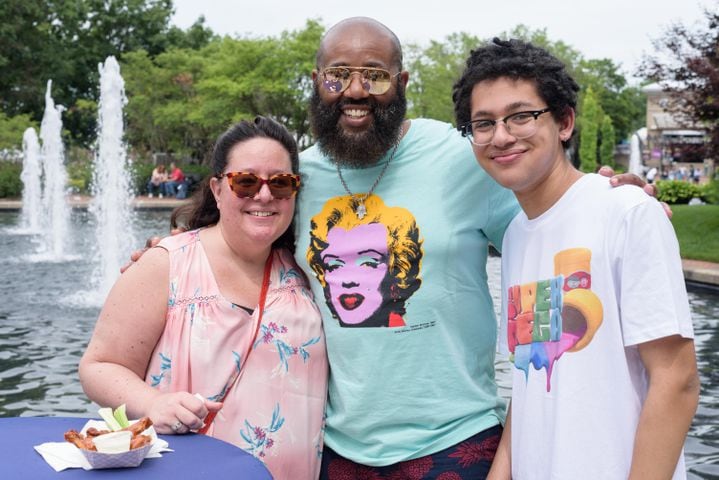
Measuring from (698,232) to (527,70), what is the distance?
14.8 m

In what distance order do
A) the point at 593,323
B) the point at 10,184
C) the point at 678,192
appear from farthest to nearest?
the point at 10,184 → the point at 678,192 → the point at 593,323

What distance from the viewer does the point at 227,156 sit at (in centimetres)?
287

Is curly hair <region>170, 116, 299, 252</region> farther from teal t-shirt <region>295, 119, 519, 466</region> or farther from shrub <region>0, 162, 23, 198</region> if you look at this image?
shrub <region>0, 162, 23, 198</region>

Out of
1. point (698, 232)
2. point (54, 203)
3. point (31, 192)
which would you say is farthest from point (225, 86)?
point (698, 232)

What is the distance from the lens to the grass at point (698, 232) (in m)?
14.0

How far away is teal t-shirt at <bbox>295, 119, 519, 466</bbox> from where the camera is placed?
2672 millimetres

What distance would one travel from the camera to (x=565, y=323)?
7.08ft

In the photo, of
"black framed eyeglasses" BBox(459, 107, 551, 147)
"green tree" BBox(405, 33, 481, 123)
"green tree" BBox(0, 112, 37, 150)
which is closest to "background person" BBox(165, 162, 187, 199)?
"green tree" BBox(0, 112, 37, 150)

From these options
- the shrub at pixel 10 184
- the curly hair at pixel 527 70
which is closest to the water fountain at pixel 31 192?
the shrub at pixel 10 184

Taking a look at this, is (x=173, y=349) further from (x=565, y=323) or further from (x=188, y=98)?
(x=188, y=98)

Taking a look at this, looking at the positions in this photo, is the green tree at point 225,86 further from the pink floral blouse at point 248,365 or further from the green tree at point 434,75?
the pink floral blouse at point 248,365

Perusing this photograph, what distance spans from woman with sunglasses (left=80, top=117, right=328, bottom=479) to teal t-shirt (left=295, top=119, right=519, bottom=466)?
107 mm

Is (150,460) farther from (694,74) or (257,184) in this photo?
(694,74)

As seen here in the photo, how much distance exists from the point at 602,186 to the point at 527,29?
155ft
